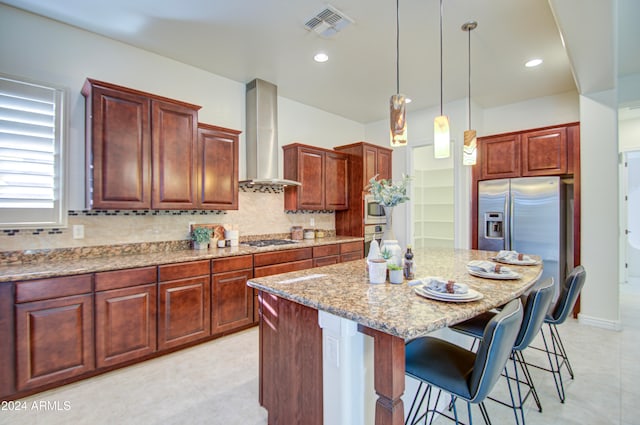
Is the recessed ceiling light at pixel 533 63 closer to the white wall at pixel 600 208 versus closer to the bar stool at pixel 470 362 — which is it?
the white wall at pixel 600 208

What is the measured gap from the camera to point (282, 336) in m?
1.70

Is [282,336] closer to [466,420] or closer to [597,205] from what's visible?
[466,420]

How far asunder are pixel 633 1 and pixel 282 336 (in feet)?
12.1

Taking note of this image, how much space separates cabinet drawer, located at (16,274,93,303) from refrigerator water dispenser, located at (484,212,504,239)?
4.42m

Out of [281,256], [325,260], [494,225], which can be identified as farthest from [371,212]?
[281,256]

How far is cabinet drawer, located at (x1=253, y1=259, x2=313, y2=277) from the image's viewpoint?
3.30 metres

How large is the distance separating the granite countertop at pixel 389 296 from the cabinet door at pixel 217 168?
1.65 m

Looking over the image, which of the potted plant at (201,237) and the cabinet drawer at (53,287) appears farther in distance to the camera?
the potted plant at (201,237)

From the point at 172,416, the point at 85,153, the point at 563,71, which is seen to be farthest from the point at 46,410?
the point at 563,71

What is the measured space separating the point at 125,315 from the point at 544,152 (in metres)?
4.80

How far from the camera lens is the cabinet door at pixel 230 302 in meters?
2.98

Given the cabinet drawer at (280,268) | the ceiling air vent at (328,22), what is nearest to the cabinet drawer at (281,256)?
the cabinet drawer at (280,268)

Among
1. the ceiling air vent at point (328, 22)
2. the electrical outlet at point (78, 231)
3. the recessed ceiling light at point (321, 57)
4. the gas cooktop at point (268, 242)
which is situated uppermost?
the recessed ceiling light at point (321, 57)

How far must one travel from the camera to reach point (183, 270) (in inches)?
108
